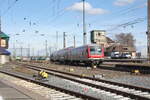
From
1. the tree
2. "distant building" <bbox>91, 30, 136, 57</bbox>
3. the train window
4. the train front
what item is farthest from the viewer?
the tree

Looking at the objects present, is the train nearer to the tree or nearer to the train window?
the train window

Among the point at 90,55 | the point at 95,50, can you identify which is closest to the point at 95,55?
the point at 90,55

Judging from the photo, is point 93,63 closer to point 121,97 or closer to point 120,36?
point 121,97

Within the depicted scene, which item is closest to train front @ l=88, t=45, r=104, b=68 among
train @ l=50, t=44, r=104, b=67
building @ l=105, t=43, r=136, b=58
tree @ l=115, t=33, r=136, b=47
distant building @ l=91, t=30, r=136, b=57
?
train @ l=50, t=44, r=104, b=67

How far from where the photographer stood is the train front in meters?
48.3

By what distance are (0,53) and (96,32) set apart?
6430 centimetres

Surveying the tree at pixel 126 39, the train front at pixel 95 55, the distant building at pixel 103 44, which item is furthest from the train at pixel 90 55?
the tree at pixel 126 39

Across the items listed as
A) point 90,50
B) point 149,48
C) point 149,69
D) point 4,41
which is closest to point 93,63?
point 90,50

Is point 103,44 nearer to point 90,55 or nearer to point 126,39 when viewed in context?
point 126,39

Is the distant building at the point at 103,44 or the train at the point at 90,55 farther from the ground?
the distant building at the point at 103,44

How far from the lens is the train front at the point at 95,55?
48312 mm

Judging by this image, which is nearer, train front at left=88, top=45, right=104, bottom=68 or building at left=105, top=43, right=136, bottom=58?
train front at left=88, top=45, right=104, bottom=68

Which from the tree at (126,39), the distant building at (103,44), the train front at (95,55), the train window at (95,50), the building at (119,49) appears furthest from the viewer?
the tree at (126,39)

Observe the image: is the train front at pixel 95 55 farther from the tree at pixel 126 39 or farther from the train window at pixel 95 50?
the tree at pixel 126 39
